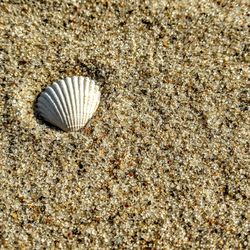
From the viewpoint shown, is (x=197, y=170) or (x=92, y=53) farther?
(x=92, y=53)

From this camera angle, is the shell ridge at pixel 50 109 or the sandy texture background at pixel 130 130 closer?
the sandy texture background at pixel 130 130

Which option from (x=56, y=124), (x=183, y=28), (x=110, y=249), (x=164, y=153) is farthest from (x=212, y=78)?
(x=110, y=249)

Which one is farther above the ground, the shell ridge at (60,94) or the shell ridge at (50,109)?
the shell ridge at (60,94)

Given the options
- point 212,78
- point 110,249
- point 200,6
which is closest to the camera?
point 110,249

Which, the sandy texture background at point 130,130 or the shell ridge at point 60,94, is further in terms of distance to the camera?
the shell ridge at point 60,94

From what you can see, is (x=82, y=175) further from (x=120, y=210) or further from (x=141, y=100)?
(x=141, y=100)
